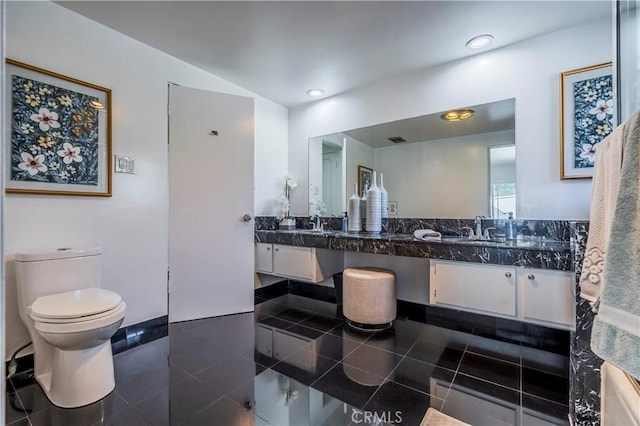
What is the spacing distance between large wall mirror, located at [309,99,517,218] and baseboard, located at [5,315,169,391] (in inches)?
72.3

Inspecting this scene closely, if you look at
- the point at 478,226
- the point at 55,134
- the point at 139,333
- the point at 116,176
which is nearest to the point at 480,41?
the point at 478,226

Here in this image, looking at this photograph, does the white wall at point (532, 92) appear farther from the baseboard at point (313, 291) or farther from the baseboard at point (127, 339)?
the baseboard at point (127, 339)

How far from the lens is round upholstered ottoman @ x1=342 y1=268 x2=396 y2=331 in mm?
2184

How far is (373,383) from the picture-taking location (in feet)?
5.14

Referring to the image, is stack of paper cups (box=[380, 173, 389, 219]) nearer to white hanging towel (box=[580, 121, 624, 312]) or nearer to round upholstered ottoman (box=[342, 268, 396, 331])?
round upholstered ottoman (box=[342, 268, 396, 331])

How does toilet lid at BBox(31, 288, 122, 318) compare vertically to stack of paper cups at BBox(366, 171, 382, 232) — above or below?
below

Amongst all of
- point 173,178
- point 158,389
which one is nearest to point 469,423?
point 158,389

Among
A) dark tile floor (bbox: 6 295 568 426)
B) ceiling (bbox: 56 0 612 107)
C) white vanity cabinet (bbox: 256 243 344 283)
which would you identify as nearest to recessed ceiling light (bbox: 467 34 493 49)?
ceiling (bbox: 56 0 612 107)

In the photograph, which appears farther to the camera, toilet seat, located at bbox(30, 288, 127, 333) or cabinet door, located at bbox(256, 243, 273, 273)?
cabinet door, located at bbox(256, 243, 273, 273)

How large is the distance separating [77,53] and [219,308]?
2.14 meters

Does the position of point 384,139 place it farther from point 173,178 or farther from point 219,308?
point 219,308

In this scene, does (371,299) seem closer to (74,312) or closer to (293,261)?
(293,261)

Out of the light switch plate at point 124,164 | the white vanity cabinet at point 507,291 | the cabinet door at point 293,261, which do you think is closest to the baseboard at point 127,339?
the cabinet door at point 293,261

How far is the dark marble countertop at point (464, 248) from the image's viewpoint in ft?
5.05
